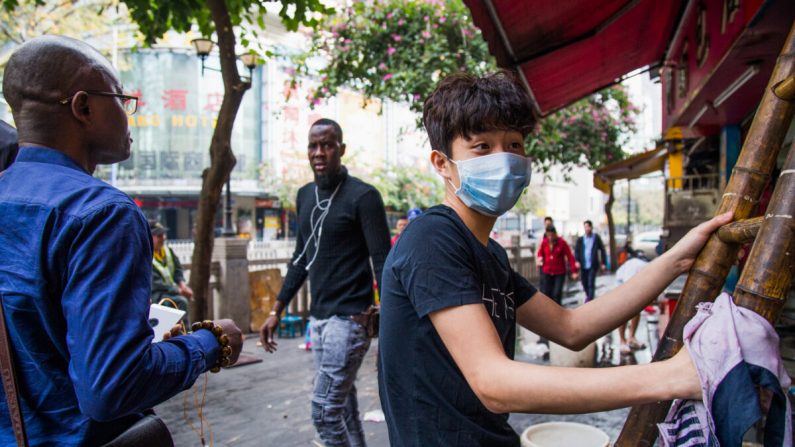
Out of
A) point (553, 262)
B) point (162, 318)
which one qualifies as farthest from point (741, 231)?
point (553, 262)

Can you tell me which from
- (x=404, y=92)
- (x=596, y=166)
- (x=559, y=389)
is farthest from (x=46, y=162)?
(x=596, y=166)

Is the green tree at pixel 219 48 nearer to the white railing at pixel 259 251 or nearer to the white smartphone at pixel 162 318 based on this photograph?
the white smartphone at pixel 162 318

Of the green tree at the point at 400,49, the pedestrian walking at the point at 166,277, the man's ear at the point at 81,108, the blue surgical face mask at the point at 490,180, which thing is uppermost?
the green tree at the point at 400,49

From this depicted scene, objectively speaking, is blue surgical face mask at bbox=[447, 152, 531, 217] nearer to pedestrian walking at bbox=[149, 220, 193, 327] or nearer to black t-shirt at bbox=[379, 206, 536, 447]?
black t-shirt at bbox=[379, 206, 536, 447]

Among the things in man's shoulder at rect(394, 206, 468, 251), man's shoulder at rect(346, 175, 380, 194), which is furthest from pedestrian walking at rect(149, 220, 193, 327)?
man's shoulder at rect(394, 206, 468, 251)

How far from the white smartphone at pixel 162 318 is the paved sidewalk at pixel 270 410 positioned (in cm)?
282

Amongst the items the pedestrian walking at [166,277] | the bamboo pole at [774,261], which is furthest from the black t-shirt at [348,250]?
the pedestrian walking at [166,277]

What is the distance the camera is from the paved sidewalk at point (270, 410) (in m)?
4.79

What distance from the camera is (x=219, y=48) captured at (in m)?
6.35

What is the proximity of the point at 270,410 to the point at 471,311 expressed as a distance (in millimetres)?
4635

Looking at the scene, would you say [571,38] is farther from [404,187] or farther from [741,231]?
[404,187]

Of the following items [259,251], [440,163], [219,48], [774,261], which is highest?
[219,48]

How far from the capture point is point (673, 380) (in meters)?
1.14

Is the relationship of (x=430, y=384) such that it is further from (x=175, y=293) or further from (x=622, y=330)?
(x=622, y=330)
